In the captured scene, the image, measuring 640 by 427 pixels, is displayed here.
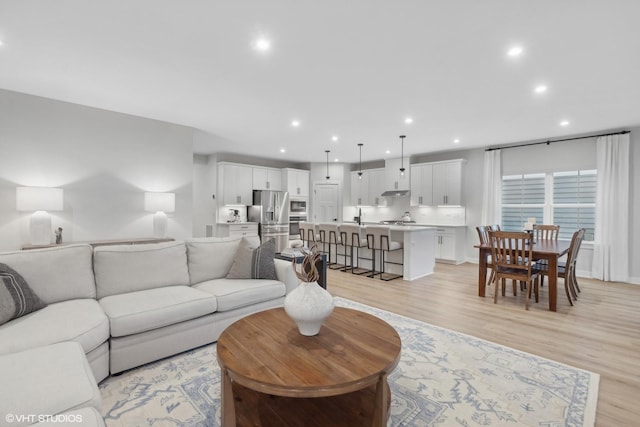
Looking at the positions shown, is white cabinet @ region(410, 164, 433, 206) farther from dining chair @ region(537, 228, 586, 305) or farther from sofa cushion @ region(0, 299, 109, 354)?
sofa cushion @ region(0, 299, 109, 354)

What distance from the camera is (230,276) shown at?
3154 mm

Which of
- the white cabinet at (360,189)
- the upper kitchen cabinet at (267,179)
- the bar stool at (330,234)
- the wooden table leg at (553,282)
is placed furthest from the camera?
the white cabinet at (360,189)

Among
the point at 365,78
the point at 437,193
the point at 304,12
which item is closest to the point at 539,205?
the point at 437,193

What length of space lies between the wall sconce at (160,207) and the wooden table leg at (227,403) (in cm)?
363

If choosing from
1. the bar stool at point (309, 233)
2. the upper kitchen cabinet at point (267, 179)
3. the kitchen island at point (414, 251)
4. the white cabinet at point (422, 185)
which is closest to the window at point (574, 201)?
the white cabinet at point (422, 185)

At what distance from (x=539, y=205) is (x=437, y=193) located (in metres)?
2.03

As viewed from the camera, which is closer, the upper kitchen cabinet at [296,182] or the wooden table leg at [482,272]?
the wooden table leg at [482,272]

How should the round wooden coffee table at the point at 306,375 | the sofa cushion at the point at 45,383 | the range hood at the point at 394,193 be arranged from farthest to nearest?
the range hood at the point at 394,193 < the round wooden coffee table at the point at 306,375 < the sofa cushion at the point at 45,383

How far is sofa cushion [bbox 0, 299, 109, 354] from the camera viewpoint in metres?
1.72

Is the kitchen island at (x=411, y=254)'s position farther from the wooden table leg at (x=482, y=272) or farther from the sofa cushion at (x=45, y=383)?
the sofa cushion at (x=45, y=383)

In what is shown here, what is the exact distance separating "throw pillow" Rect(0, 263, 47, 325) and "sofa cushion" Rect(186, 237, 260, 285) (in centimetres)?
120

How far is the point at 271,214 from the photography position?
791 centimetres

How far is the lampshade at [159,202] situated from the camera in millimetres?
4422

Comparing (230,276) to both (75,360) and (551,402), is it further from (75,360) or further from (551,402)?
(551,402)
